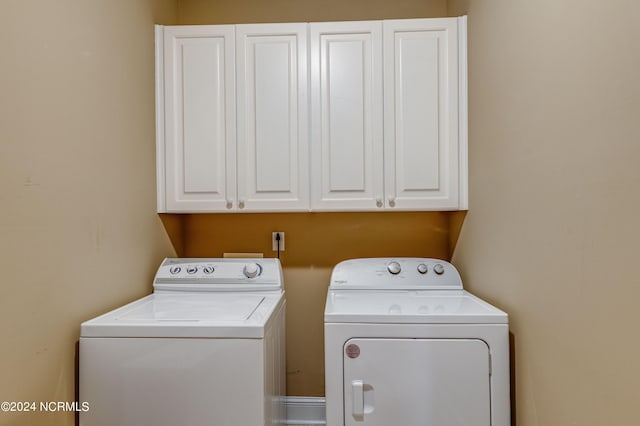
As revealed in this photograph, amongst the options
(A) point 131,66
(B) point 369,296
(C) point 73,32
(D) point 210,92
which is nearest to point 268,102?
(D) point 210,92

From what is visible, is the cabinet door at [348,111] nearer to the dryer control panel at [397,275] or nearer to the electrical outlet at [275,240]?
the dryer control panel at [397,275]

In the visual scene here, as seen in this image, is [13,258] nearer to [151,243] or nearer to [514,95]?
[151,243]

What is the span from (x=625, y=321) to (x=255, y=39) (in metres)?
1.84

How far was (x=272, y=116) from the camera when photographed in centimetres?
179

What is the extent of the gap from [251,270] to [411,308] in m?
0.83

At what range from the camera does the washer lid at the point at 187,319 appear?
1.17 meters

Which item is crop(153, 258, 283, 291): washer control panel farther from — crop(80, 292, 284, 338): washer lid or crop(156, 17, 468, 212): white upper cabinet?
crop(156, 17, 468, 212): white upper cabinet

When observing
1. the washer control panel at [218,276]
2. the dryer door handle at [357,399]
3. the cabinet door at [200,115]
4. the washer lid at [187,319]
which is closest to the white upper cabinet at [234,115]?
the cabinet door at [200,115]

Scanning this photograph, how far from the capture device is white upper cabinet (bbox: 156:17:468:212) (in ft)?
5.74

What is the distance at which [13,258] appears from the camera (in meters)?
1.00

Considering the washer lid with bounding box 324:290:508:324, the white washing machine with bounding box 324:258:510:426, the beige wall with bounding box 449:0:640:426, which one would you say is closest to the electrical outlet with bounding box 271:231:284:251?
the washer lid with bounding box 324:290:508:324

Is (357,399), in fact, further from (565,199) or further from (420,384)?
(565,199)

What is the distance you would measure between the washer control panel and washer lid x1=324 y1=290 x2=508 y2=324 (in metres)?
0.34

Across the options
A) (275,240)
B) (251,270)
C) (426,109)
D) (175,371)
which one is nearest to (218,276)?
(251,270)
